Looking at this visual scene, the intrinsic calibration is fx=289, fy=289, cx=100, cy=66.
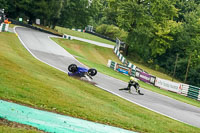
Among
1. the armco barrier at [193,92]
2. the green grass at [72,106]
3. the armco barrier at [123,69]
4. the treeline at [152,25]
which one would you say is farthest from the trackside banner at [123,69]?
the green grass at [72,106]

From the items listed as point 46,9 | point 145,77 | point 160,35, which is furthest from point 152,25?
point 46,9

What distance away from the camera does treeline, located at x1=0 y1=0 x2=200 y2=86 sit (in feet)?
159

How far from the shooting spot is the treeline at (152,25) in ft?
159

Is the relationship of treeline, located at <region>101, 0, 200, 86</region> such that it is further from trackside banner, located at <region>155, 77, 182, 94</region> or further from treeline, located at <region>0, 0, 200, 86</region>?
trackside banner, located at <region>155, 77, 182, 94</region>

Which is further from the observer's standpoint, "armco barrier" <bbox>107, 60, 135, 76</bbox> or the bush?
the bush

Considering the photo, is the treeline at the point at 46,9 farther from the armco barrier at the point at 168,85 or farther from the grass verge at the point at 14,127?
the grass verge at the point at 14,127

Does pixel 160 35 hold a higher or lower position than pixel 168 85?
higher

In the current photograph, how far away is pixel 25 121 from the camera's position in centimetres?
812

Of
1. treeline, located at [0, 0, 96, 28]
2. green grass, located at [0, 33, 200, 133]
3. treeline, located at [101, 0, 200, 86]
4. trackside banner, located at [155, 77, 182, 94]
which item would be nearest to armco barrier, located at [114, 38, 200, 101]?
trackside banner, located at [155, 77, 182, 94]

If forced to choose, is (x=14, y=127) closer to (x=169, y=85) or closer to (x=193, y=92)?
(x=193, y=92)

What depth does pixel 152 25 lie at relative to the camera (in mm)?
49031

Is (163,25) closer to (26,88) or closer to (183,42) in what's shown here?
(183,42)

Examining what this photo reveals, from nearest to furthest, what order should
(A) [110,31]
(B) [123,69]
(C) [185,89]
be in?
(C) [185,89] → (B) [123,69] → (A) [110,31]

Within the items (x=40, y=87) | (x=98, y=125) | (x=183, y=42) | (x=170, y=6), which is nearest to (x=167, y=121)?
(x=98, y=125)
